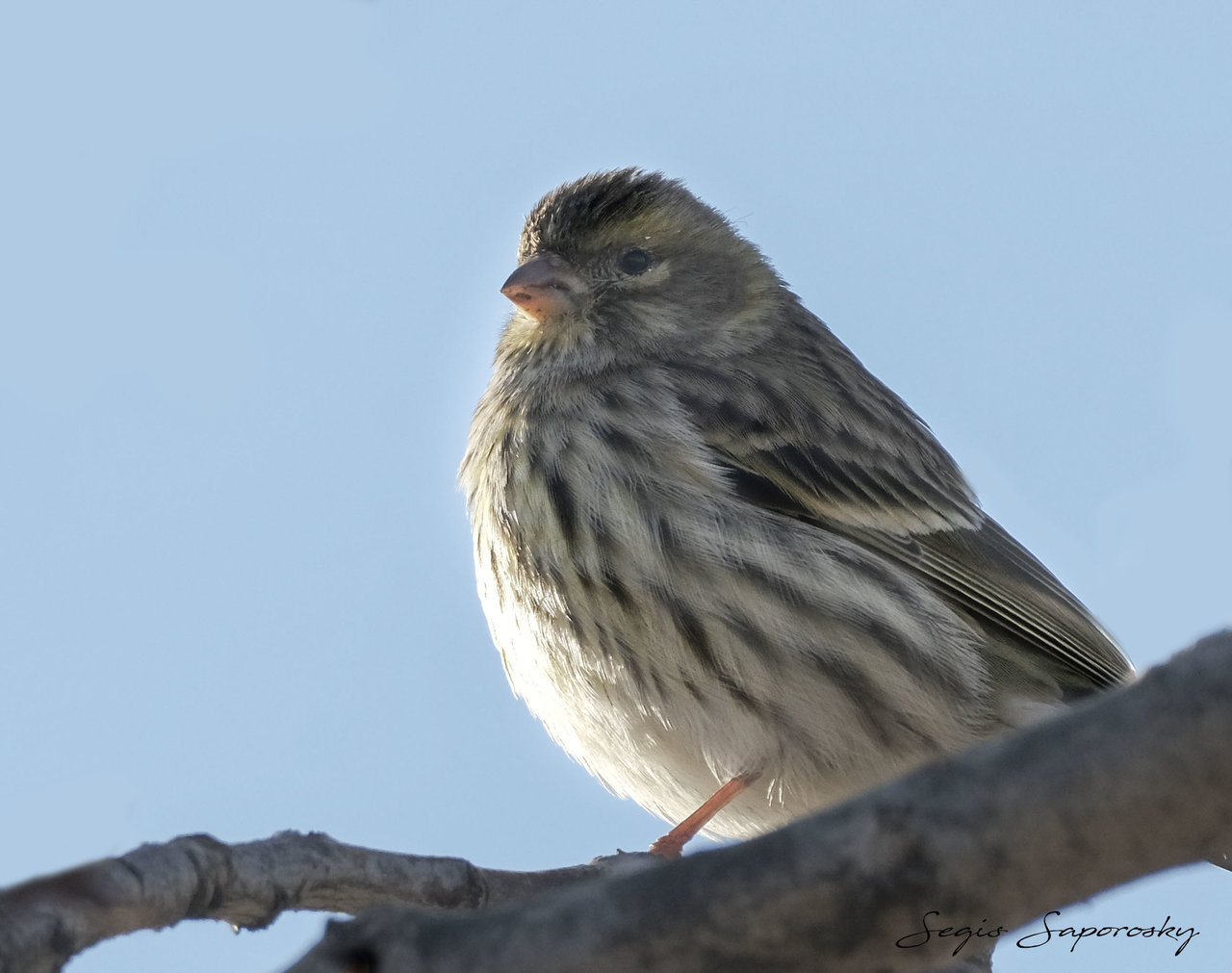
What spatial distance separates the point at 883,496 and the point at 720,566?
991 mm

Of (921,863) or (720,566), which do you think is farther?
(720,566)

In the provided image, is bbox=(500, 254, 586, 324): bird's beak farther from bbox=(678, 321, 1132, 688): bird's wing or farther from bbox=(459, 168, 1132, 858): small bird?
bbox=(678, 321, 1132, 688): bird's wing

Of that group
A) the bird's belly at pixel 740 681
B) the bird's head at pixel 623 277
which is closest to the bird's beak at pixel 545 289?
the bird's head at pixel 623 277

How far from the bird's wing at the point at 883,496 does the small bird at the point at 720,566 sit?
0.04ft

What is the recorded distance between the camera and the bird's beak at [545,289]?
6242mm

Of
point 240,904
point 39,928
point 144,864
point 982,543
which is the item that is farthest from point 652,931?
point 982,543

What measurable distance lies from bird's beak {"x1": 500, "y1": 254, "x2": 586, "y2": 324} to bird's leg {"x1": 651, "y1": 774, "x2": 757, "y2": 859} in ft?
7.10

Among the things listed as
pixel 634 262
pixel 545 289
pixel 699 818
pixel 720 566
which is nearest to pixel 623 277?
pixel 634 262

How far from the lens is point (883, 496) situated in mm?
5871

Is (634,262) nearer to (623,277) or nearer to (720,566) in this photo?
(623,277)

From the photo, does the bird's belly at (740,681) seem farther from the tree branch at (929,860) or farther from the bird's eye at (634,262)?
the tree branch at (929,860)

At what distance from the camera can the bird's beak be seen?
6242 millimetres

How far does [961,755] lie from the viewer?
1.77 m

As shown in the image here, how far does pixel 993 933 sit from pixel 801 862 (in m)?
0.32
